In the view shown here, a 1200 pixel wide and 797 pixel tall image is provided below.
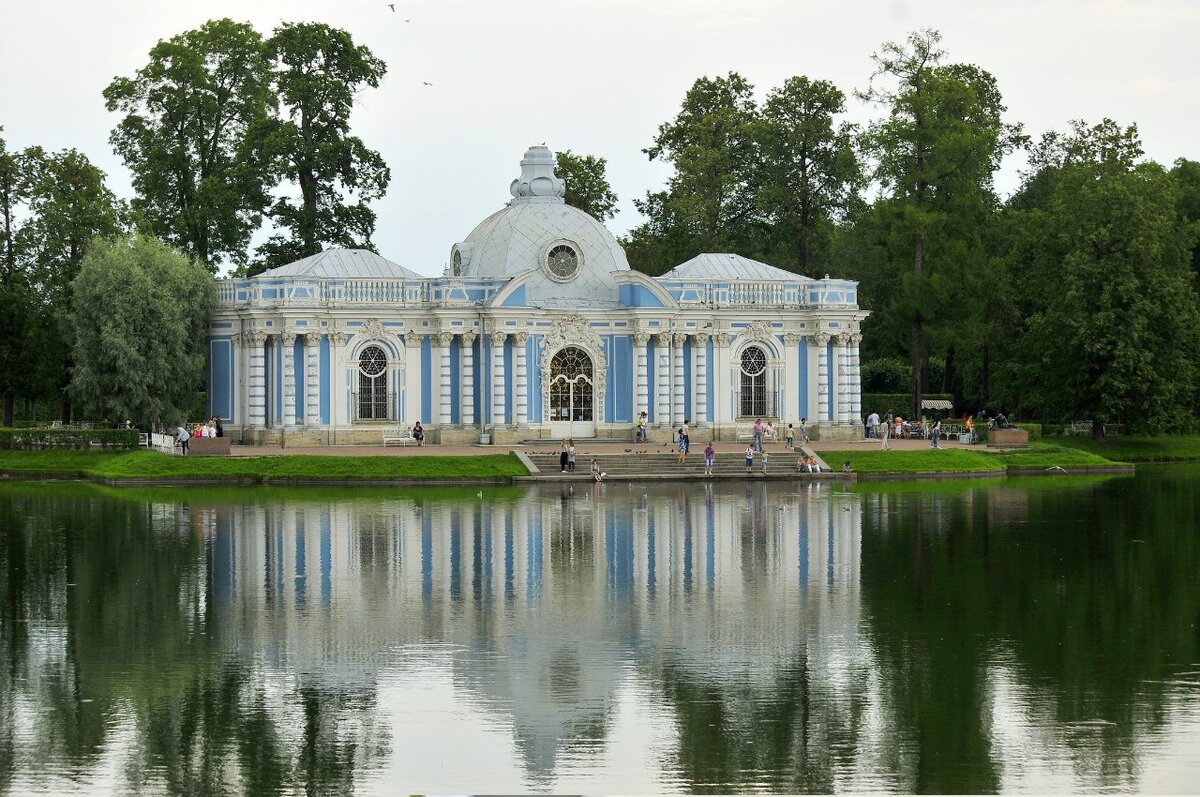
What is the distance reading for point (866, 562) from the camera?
98.2 ft

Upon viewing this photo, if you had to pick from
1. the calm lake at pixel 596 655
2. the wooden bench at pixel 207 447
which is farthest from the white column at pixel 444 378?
the calm lake at pixel 596 655

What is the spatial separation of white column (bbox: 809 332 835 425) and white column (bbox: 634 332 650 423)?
251 inches

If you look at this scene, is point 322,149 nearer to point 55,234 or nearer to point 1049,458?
point 55,234

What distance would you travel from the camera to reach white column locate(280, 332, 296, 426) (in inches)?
2283

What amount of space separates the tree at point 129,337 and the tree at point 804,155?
28.0 m

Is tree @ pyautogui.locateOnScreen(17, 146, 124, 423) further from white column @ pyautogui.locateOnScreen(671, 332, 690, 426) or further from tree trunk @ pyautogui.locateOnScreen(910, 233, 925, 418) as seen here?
tree trunk @ pyautogui.locateOnScreen(910, 233, 925, 418)

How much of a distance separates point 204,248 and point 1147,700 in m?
54.0

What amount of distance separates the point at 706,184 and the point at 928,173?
11.6 m

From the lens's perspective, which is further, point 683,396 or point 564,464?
point 683,396

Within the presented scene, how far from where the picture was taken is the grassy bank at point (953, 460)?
53.4 m

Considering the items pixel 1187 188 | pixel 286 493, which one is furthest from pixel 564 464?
pixel 1187 188

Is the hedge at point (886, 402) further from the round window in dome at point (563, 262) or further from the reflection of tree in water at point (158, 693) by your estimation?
the reflection of tree in water at point (158, 693)

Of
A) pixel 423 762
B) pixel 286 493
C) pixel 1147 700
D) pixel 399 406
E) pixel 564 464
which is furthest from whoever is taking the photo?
pixel 399 406

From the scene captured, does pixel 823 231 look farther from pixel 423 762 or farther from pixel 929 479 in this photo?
pixel 423 762
